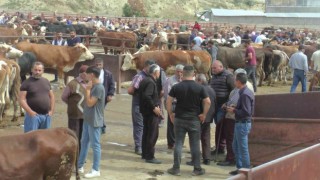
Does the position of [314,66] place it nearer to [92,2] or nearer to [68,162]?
[68,162]

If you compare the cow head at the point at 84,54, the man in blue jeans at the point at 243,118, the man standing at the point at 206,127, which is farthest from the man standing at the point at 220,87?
the cow head at the point at 84,54

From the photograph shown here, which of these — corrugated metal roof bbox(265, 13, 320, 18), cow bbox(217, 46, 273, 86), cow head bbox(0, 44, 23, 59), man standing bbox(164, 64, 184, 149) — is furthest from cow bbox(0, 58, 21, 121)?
corrugated metal roof bbox(265, 13, 320, 18)

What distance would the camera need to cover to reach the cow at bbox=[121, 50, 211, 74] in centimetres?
1731

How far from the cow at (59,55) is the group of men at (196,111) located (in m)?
7.96

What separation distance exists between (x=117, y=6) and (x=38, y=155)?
76.8 metres

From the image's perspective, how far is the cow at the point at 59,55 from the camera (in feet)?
57.4

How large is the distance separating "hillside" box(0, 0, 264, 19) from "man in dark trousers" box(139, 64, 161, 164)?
61.3m

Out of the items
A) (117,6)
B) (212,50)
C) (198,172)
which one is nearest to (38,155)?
(198,172)

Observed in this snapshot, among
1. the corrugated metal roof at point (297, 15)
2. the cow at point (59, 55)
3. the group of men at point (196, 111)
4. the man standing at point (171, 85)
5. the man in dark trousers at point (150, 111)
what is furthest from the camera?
the corrugated metal roof at point (297, 15)

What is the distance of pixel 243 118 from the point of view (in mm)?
8555

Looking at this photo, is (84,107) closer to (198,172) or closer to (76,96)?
(76,96)

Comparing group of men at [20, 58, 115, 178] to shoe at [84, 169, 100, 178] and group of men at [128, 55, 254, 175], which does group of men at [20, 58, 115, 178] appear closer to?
shoe at [84, 169, 100, 178]

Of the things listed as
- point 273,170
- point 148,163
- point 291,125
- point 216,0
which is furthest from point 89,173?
point 216,0

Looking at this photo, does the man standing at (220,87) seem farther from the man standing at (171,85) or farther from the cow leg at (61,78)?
the cow leg at (61,78)
